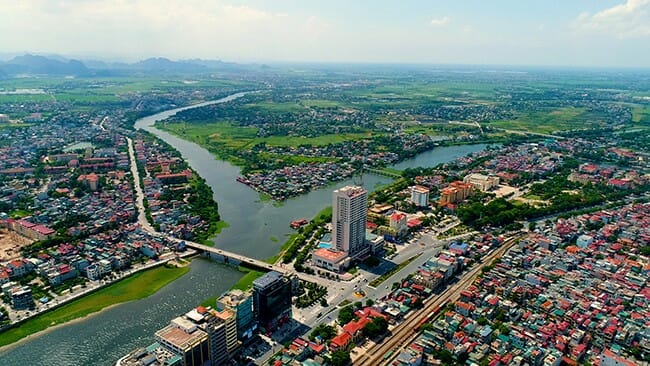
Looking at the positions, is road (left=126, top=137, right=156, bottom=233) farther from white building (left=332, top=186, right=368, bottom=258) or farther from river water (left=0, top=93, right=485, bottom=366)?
white building (left=332, top=186, right=368, bottom=258)

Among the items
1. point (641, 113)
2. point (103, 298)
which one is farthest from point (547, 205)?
point (641, 113)

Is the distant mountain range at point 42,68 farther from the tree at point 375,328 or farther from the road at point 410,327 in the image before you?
the tree at point 375,328

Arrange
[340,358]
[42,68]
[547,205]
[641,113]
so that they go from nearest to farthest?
[340,358], [547,205], [641,113], [42,68]

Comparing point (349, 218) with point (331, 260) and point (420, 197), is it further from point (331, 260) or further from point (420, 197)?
point (420, 197)

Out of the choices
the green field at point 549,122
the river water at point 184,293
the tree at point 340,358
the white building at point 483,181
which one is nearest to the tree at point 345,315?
the tree at point 340,358

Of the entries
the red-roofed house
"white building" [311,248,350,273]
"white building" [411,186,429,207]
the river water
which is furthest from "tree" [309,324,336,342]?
"white building" [411,186,429,207]

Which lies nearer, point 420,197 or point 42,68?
point 420,197
